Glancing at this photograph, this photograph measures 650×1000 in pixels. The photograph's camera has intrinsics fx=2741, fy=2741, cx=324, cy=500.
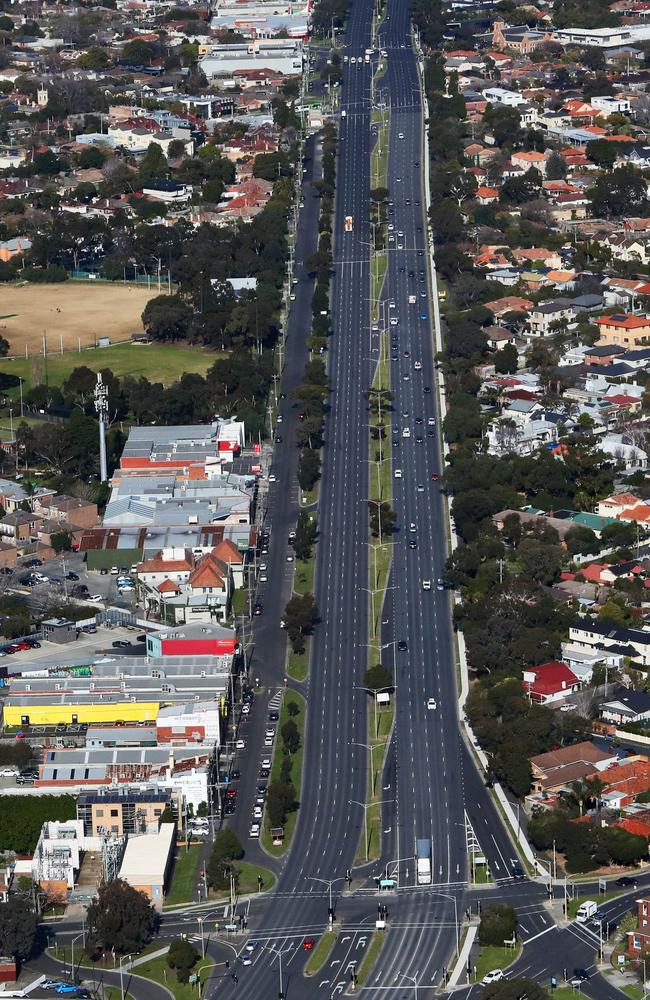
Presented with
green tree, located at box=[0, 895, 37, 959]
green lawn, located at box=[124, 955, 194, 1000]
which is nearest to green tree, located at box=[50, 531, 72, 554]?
green tree, located at box=[0, 895, 37, 959]

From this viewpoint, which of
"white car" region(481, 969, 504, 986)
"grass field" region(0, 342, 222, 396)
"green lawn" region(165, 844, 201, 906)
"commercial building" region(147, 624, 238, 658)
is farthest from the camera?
"grass field" region(0, 342, 222, 396)

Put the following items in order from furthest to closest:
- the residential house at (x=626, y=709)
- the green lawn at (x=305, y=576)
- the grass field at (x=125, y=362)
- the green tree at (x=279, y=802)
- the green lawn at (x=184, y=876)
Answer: the grass field at (x=125, y=362) < the green lawn at (x=305, y=576) < the residential house at (x=626, y=709) < the green tree at (x=279, y=802) < the green lawn at (x=184, y=876)

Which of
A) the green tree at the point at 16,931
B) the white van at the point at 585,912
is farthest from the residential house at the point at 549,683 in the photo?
the green tree at the point at 16,931

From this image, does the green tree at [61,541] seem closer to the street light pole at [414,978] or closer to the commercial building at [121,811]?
the commercial building at [121,811]

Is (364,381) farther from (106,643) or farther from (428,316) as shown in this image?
(106,643)

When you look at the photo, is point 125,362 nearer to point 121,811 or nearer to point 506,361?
point 506,361

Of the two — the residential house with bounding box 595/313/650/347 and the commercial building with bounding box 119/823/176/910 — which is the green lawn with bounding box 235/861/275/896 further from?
the residential house with bounding box 595/313/650/347
